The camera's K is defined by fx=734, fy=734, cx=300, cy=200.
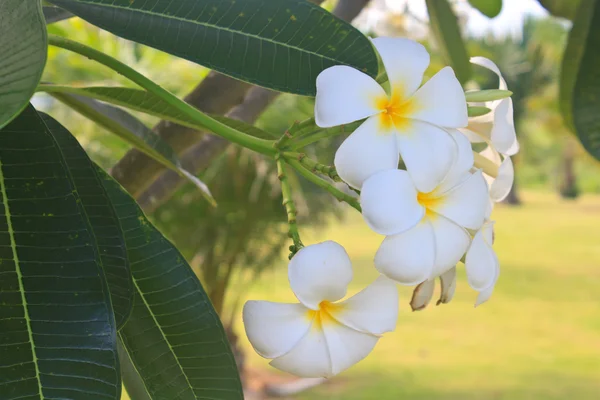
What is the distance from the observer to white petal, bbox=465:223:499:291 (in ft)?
0.98

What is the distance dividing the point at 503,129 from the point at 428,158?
7cm

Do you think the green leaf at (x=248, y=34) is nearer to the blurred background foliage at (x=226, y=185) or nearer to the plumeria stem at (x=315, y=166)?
the plumeria stem at (x=315, y=166)

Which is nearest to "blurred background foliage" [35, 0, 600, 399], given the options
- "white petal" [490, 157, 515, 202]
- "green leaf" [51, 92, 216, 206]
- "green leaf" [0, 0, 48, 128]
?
"green leaf" [51, 92, 216, 206]

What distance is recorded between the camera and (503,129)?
33 cm

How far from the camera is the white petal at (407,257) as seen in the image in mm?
269

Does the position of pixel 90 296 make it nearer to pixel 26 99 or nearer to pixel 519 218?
pixel 26 99

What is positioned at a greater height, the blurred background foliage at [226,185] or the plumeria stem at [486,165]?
the plumeria stem at [486,165]

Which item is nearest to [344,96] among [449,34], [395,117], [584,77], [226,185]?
[395,117]

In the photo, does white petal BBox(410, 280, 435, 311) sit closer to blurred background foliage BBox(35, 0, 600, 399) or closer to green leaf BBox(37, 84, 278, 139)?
green leaf BBox(37, 84, 278, 139)

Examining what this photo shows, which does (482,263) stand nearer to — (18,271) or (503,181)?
(503,181)

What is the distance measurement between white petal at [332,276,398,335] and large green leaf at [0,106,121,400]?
0.09 meters

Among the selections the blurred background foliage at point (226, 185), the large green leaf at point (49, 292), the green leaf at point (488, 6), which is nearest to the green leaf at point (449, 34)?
the green leaf at point (488, 6)

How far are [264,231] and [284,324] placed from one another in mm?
3332

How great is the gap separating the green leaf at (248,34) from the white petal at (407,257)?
76mm
